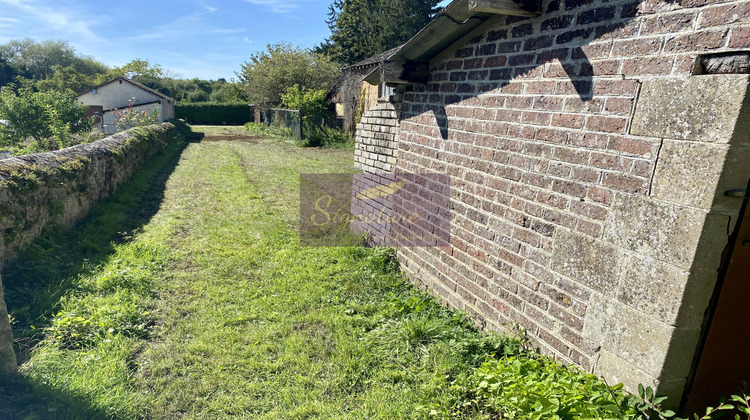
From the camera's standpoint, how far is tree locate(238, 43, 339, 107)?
3044 centimetres

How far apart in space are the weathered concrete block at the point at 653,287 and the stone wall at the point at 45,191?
13.2 ft

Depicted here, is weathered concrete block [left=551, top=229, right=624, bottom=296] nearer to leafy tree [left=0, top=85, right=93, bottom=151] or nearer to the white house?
leafy tree [left=0, top=85, right=93, bottom=151]

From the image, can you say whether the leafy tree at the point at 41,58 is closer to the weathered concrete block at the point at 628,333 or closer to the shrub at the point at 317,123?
the shrub at the point at 317,123

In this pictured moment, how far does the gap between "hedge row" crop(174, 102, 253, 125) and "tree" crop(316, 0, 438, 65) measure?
12864mm

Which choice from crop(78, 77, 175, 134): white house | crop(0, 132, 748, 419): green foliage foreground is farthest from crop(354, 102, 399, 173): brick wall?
crop(78, 77, 175, 134): white house

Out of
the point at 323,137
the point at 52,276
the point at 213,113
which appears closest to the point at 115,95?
the point at 213,113

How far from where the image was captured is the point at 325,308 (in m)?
4.09

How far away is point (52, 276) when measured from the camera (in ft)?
14.4

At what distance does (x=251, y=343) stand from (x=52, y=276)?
284cm

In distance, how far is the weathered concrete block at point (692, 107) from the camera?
176 cm

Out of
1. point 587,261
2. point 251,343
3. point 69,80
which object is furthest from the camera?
point 69,80

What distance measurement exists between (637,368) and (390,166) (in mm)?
3560

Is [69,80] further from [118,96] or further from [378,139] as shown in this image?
[378,139]

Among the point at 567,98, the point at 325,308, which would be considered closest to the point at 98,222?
the point at 325,308
